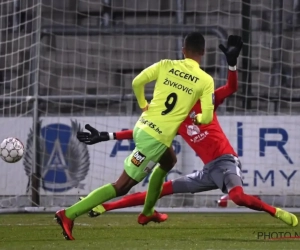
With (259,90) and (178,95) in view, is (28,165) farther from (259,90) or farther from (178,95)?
(178,95)

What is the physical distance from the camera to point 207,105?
8.09m

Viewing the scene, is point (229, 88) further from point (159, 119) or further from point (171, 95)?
point (159, 119)

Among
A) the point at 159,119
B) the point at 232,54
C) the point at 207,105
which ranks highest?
the point at 232,54

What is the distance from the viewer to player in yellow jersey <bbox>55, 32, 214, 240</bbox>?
26.7 ft

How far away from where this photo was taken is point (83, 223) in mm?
10758

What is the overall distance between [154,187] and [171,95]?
1.21m

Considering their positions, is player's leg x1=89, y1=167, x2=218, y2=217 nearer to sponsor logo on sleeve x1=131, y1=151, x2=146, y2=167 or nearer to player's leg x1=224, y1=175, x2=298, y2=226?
player's leg x1=224, y1=175, x2=298, y2=226

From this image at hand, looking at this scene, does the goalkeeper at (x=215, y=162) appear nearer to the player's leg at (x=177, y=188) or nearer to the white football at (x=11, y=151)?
the player's leg at (x=177, y=188)

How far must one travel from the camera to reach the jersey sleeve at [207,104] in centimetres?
803

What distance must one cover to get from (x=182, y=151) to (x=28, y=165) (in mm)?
2173

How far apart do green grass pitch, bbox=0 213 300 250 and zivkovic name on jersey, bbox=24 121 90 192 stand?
35.5 inches

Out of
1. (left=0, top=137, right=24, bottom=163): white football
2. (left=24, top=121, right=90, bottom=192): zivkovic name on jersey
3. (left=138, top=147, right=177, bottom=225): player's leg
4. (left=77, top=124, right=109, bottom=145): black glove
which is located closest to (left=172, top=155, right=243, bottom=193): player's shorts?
(left=138, top=147, right=177, bottom=225): player's leg

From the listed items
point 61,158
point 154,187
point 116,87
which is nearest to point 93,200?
point 154,187

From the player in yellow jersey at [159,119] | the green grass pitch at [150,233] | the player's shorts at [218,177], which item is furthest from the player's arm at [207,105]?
the green grass pitch at [150,233]
